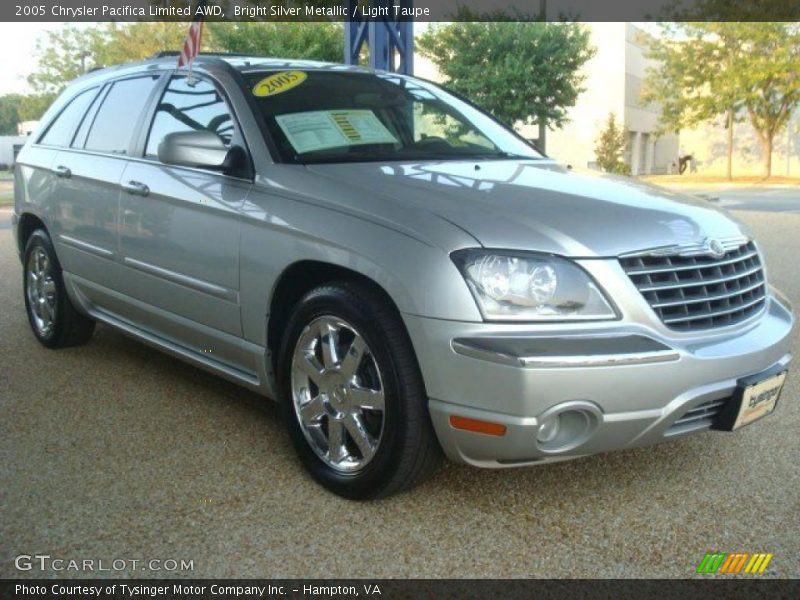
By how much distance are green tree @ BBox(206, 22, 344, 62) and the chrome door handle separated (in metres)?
20.4

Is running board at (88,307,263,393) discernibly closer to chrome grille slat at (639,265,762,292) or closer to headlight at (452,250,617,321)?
headlight at (452,250,617,321)

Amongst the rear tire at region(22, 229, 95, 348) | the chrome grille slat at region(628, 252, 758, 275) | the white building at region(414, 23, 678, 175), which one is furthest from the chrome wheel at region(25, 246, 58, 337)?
the white building at region(414, 23, 678, 175)

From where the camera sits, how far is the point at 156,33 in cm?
3388

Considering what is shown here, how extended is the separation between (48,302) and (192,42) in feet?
6.88


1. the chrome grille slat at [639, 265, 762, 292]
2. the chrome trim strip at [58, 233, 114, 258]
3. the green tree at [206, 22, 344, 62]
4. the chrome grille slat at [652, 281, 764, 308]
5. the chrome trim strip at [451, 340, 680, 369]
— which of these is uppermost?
the green tree at [206, 22, 344, 62]

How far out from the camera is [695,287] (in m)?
3.00

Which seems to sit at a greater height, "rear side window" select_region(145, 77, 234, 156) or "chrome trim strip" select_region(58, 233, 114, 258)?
"rear side window" select_region(145, 77, 234, 156)

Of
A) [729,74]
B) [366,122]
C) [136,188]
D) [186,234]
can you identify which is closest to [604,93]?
[729,74]

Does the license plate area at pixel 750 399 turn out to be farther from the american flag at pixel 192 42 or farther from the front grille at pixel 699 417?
the american flag at pixel 192 42

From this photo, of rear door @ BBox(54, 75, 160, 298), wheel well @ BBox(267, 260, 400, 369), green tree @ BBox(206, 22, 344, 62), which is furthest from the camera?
green tree @ BBox(206, 22, 344, 62)

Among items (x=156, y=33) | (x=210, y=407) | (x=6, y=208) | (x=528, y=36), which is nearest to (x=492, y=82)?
(x=528, y=36)

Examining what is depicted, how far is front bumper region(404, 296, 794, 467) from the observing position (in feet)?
8.87

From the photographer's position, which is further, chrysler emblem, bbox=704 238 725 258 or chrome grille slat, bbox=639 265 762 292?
chrysler emblem, bbox=704 238 725 258

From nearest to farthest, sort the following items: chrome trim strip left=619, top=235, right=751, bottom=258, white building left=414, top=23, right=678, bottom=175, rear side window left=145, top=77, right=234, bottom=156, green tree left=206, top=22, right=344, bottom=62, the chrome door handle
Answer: chrome trim strip left=619, top=235, right=751, bottom=258
rear side window left=145, top=77, right=234, bottom=156
the chrome door handle
green tree left=206, top=22, right=344, bottom=62
white building left=414, top=23, right=678, bottom=175
